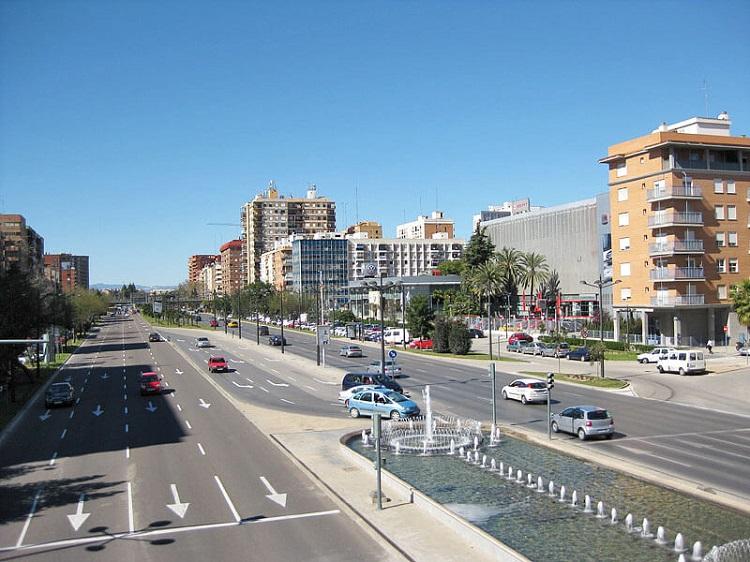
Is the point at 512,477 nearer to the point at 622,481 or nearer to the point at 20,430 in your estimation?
the point at 622,481

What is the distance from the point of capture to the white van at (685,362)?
1889 inches

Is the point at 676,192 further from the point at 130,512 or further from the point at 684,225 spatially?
the point at 130,512

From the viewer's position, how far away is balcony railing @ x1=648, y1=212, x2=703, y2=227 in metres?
65.3

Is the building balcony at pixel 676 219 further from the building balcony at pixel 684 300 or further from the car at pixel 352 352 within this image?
the car at pixel 352 352

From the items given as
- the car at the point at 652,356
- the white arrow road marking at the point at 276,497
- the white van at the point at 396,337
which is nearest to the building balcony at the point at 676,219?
the car at the point at 652,356

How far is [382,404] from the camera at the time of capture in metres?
33.3

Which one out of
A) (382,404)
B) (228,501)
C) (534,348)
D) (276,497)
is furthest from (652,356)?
(228,501)

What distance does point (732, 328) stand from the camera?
6850 cm

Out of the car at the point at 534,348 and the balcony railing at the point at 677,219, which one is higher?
the balcony railing at the point at 677,219

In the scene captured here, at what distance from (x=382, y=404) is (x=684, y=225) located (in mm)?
44971

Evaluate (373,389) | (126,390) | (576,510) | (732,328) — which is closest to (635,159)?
(732,328)

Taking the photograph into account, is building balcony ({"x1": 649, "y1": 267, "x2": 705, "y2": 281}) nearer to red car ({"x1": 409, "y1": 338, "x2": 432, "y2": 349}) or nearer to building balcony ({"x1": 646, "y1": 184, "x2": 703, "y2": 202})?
building balcony ({"x1": 646, "y1": 184, "x2": 703, "y2": 202})

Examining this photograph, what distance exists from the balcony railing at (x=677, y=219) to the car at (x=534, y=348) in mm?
15701

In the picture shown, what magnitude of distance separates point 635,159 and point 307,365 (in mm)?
37987
